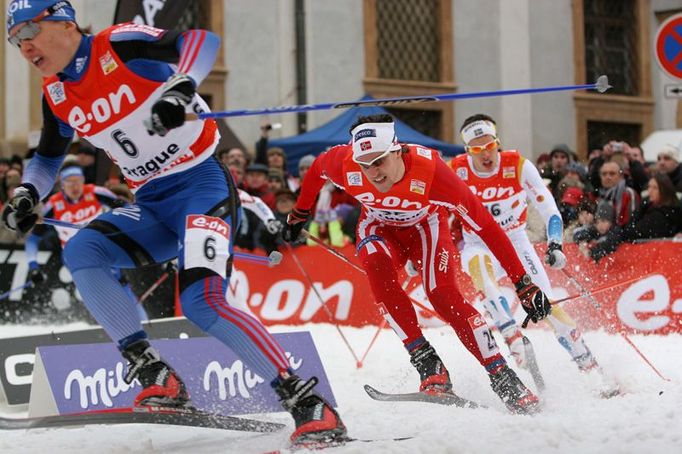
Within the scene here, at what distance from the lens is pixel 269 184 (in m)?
12.5

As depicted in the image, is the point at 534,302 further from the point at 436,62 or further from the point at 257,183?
the point at 436,62

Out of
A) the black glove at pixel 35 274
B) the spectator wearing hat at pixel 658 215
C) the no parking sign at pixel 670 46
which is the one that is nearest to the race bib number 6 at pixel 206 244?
the no parking sign at pixel 670 46

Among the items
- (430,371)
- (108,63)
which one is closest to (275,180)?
(430,371)

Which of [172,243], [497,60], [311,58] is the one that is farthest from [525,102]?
[172,243]

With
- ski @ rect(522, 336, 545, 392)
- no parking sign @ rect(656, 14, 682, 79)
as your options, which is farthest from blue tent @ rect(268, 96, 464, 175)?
ski @ rect(522, 336, 545, 392)

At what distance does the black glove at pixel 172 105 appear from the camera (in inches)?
169

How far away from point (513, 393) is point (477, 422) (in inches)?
37.1

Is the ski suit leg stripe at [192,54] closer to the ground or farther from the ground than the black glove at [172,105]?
farther from the ground

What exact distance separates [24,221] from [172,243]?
0.76 meters

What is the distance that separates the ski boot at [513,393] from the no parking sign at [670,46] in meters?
3.17

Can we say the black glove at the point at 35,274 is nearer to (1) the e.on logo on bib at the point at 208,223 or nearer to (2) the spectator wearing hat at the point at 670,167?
→ (2) the spectator wearing hat at the point at 670,167

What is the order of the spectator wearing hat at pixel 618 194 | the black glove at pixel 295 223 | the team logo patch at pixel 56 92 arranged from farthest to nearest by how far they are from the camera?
the spectator wearing hat at pixel 618 194, the black glove at pixel 295 223, the team logo patch at pixel 56 92

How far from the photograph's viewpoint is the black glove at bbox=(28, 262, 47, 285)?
11531 millimetres

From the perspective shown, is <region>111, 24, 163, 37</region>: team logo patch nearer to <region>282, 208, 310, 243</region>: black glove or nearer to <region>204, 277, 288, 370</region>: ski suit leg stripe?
<region>204, 277, 288, 370</region>: ski suit leg stripe
